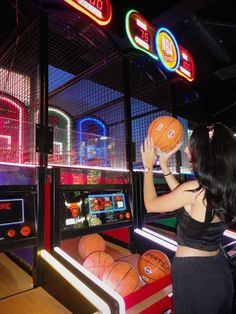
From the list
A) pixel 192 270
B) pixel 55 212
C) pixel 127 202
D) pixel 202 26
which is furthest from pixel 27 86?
pixel 202 26

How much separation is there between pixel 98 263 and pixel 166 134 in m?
1.17

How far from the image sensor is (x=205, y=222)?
145 centimetres

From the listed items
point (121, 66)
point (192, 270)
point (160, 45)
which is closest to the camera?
point (192, 270)

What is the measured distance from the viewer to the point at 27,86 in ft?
7.15

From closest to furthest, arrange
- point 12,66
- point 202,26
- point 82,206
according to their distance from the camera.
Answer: point 82,206 < point 12,66 < point 202,26

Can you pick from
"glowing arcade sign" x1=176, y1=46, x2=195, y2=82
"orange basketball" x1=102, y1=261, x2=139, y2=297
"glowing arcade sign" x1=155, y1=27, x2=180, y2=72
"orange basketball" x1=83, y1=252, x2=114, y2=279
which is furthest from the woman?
"glowing arcade sign" x1=176, y1=46, x2=195, y2=82

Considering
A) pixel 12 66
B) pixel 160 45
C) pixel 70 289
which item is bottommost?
pixel 70 289

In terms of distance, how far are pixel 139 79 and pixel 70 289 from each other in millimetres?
2971

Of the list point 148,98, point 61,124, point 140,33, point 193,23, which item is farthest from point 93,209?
point 193,23

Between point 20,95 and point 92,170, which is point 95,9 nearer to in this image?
point 20,95

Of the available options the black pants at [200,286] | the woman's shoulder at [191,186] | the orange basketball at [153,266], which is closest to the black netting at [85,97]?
the orange basketball at [153,266]

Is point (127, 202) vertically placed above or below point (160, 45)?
below

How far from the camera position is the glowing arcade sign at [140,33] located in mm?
3289

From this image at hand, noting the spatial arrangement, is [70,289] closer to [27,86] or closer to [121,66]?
[27,86]
